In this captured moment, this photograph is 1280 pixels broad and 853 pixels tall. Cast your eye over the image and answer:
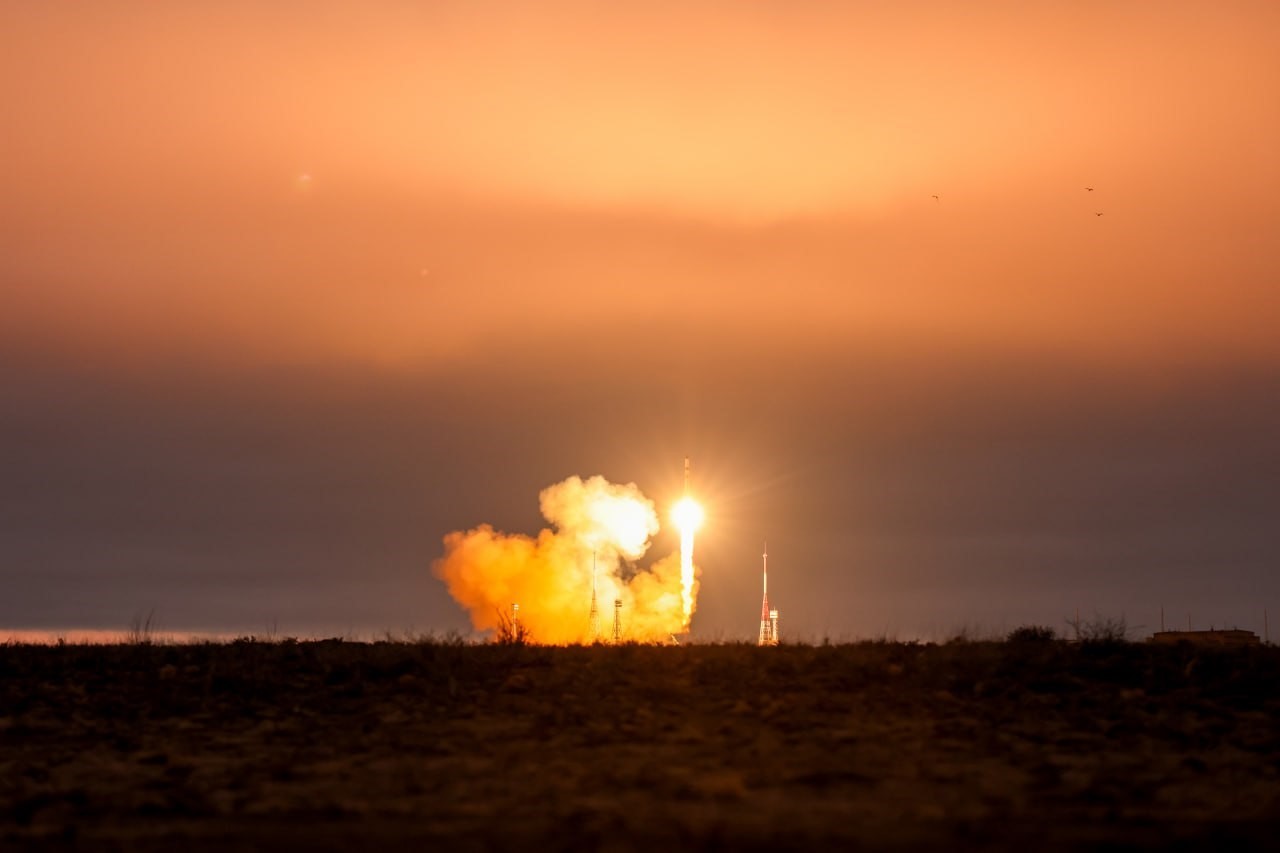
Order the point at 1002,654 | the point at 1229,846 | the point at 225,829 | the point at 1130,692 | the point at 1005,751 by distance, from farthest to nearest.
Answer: the point at 1002,654 < the point at 1130,692 < the point at 1005,751 < the point at 225,829 < the point at 1229,846

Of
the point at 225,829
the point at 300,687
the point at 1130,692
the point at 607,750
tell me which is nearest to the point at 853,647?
the point at 1130,692

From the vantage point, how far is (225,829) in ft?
73.0

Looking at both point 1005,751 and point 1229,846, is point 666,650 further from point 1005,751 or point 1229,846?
point 1229,846

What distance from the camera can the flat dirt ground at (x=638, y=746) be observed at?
71.2 ft

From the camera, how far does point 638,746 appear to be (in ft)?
89.8

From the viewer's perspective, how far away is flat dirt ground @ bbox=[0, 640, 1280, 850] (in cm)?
2170

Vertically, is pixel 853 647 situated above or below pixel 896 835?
above

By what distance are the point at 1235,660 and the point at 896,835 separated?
1535cm

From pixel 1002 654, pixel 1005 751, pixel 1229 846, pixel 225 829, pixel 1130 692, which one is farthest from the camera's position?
pixel 1002 654

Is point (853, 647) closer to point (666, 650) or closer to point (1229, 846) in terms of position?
point (666, 650)

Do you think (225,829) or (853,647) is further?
(853,647)

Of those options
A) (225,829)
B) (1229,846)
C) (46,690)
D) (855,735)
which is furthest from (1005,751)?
(46,690)

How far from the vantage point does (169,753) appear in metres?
27.9

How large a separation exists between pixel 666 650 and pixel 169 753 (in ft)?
35.9
